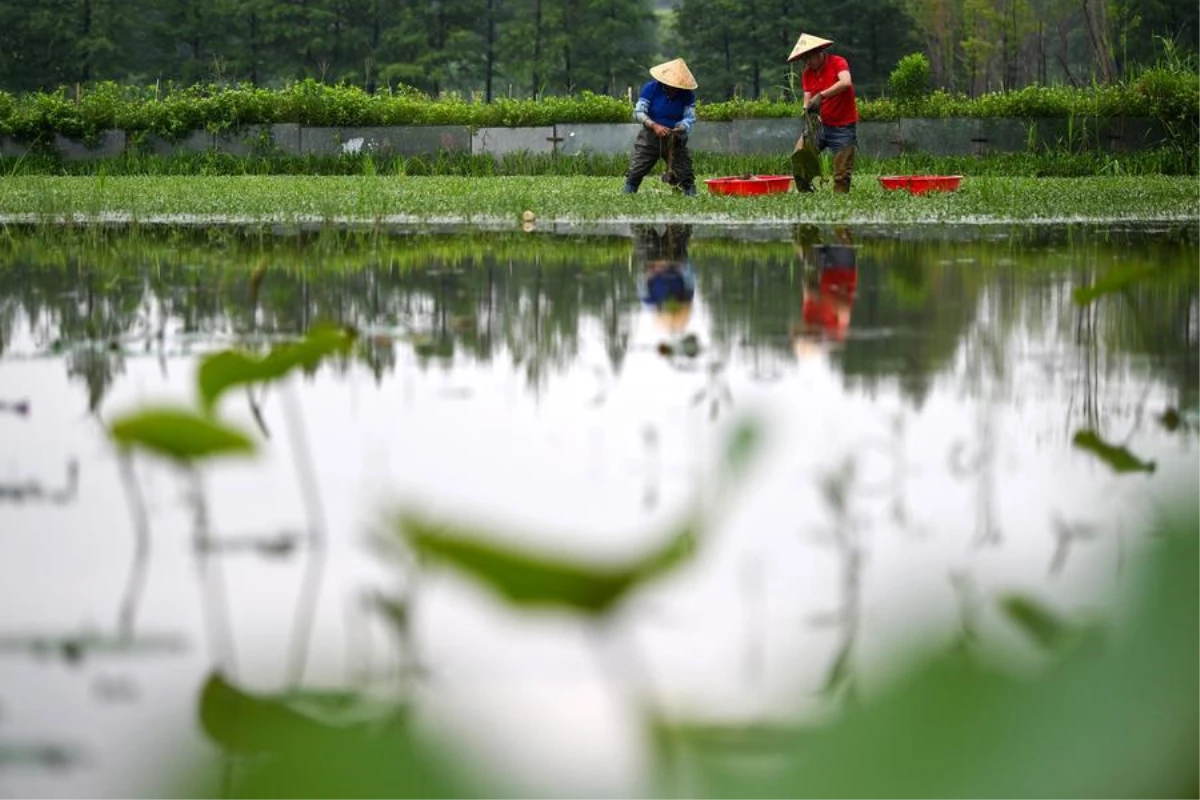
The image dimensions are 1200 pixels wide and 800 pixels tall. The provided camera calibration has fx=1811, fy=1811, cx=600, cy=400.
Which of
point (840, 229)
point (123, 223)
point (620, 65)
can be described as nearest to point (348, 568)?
point (840, 229)

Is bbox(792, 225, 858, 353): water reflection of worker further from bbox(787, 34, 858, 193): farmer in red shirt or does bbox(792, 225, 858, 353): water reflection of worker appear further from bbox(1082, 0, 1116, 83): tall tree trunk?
bbox(1082, 0, 1116, 83): tall tree trunk

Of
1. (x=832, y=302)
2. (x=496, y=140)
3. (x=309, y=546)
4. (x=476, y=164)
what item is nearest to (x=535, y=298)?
(x=832, y=302)

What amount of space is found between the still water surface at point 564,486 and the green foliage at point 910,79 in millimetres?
13558

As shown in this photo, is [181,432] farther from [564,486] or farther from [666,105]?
[666,105]

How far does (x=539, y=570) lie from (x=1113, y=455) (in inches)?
104

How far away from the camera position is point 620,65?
52281 mm

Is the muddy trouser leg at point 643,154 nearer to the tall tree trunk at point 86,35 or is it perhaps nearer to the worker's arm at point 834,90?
the worker's arm at point 834,90

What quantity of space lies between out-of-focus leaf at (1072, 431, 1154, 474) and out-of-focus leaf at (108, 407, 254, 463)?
86.8 inches

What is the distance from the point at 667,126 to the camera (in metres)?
14.3

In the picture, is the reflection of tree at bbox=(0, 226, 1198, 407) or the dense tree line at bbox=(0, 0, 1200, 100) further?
the dense tree line at bbox=(0, 0, 1200, 100)

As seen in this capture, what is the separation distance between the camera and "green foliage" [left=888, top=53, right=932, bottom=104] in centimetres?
1956

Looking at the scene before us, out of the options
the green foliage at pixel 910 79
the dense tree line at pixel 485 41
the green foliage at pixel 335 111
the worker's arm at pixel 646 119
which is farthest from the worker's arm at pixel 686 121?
the dense tree line at pixel 485 41

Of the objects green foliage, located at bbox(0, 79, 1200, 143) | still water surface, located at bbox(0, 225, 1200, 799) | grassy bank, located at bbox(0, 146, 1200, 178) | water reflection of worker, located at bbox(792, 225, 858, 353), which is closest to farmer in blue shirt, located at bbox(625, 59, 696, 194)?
grassy bank, located at bbox(0, 146, 1200, 178)

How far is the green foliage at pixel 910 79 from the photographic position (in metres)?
19.6
